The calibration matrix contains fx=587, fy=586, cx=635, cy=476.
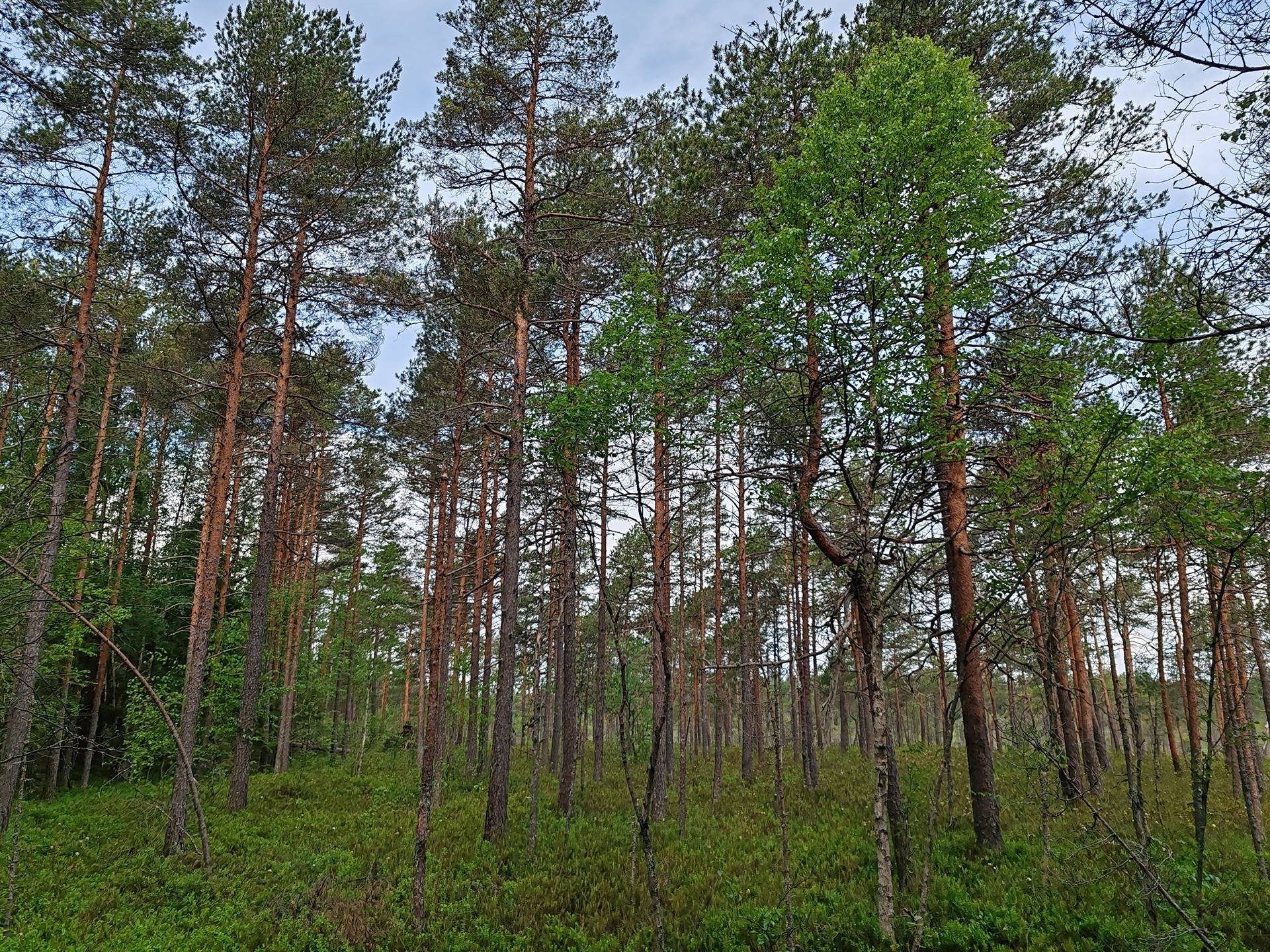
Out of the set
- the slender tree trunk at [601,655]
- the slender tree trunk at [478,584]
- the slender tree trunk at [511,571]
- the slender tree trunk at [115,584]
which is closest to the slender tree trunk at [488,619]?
the slender tree trunk at [478,584]

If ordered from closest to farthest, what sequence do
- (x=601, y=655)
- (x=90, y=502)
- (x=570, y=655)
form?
(x=570, y=655) < (x=90, y=502) < (x=601, y=655)

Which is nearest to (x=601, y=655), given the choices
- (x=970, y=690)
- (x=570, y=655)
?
(x=570, y=655)

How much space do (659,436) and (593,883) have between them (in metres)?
7.14

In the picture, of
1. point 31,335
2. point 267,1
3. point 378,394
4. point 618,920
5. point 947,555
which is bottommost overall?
point 618,920

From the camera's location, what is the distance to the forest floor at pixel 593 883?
634cm

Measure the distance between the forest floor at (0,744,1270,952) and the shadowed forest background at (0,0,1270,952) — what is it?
87mm

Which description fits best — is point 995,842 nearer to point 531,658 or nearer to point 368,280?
point 368,280

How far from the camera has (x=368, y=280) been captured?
40.5ft

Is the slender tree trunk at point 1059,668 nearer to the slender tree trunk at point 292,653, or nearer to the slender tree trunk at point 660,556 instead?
the slender tree trunk at point 660,556

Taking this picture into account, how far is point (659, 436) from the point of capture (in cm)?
1061

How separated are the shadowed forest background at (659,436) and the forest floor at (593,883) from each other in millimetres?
87

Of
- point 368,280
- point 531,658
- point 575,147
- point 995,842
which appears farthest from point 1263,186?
point 531,658

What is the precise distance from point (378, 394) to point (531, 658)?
11.0 metres

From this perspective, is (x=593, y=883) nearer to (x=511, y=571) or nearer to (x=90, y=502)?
(x=511, y=571)
